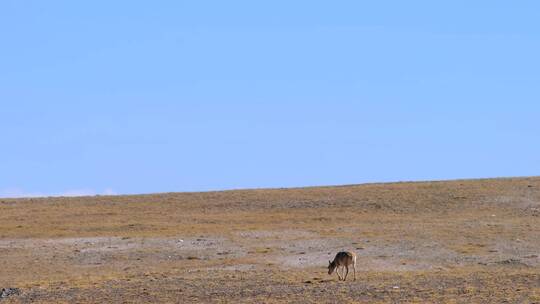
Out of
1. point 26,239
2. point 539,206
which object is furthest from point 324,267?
point 539,206

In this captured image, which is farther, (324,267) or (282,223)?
(282,223)

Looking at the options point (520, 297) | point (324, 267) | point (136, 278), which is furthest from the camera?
point (324, 267)

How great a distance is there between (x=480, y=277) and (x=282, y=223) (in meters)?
24.2

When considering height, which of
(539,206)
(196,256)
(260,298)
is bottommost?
(260,298)

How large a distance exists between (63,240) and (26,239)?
2.22 meters

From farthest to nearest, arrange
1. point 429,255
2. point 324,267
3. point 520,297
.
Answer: point 429,255, point 324,267, point 520,297

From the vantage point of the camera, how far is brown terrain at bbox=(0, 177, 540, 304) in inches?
1406

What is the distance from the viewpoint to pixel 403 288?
115 feet

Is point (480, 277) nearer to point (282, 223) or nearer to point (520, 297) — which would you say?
point (520, 297)

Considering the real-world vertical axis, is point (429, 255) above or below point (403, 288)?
above

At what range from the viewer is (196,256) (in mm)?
49531

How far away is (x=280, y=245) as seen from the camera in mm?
51938

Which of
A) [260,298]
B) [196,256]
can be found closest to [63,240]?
[196,256]

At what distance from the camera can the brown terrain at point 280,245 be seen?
35.7 meters
